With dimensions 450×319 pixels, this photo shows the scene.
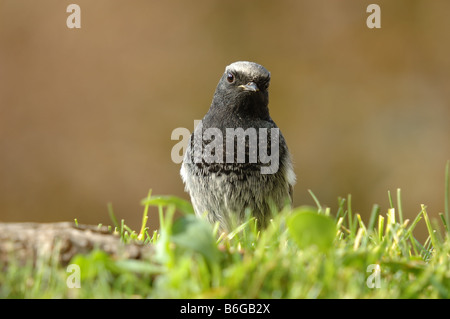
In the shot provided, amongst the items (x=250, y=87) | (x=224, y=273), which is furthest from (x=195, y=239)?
(x=250, y=87)

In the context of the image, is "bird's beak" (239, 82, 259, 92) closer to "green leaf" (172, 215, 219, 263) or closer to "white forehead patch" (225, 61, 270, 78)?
"white forehead patch" (225, 61, 270, 78)

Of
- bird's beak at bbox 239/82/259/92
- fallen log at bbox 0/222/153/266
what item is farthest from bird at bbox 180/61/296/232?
fallen log at bbox 0/222/153/266

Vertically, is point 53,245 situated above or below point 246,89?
below

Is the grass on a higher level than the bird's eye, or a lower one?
lower

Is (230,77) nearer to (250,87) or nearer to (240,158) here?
(250,87)

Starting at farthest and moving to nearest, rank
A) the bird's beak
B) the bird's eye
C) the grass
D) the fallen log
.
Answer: the bird's eye < the bird's beak < the fallen log < the grass
